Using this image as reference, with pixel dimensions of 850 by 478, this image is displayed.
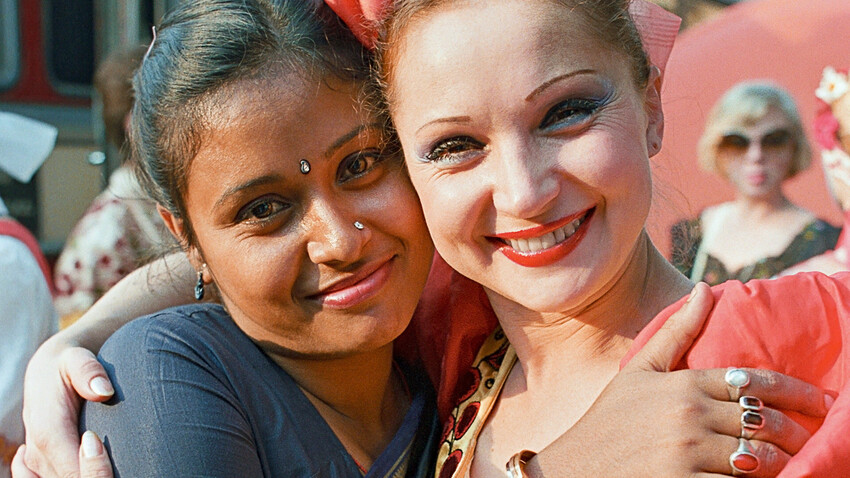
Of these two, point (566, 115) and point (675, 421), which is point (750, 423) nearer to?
point (675, 421)

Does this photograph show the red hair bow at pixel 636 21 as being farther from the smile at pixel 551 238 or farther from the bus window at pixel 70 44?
the bus window at pixel 70 44

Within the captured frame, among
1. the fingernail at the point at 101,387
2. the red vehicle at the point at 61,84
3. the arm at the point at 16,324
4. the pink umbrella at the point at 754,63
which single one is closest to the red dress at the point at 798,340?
the fingernail at the point at 101,387

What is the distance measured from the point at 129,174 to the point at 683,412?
3376 millimetres

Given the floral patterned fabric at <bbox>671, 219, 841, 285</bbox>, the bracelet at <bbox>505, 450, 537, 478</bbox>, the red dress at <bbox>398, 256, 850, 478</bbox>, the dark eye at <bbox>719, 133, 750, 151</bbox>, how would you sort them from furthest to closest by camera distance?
the dark eye at <bbox>719, 133, 750, 151</bbox> < the floral patterned fabric at <bbox>671, 219, 841, 285</bbox> < the bracelet at <bbox>505, 450, 537, 478</bbox> < the red dress at <bbox>398, 256, 850, 478</bbox>

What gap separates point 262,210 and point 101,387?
42cm

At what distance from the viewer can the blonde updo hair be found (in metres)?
4.03

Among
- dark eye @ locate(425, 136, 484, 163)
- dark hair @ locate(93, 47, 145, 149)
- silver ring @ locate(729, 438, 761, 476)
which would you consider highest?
dark eye @ locate(425, 136, 484, 163)

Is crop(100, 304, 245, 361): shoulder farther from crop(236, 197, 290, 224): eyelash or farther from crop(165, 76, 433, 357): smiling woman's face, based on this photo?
crop(236, 197, 290, 224): eyelash

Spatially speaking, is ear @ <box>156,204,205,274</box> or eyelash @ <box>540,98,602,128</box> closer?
eyelash @ <box>540,98,602,128</box>

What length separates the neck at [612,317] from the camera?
64.7 inches

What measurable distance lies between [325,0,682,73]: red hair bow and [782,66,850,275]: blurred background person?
1.99m

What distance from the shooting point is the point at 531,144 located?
1.47 metres

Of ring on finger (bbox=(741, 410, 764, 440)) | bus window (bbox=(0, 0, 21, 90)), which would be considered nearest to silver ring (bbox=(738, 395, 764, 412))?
ring on finger (bbox=(741, 410, 764, 440))

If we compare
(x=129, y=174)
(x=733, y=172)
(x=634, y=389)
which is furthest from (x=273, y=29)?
(x=733, y=172)
